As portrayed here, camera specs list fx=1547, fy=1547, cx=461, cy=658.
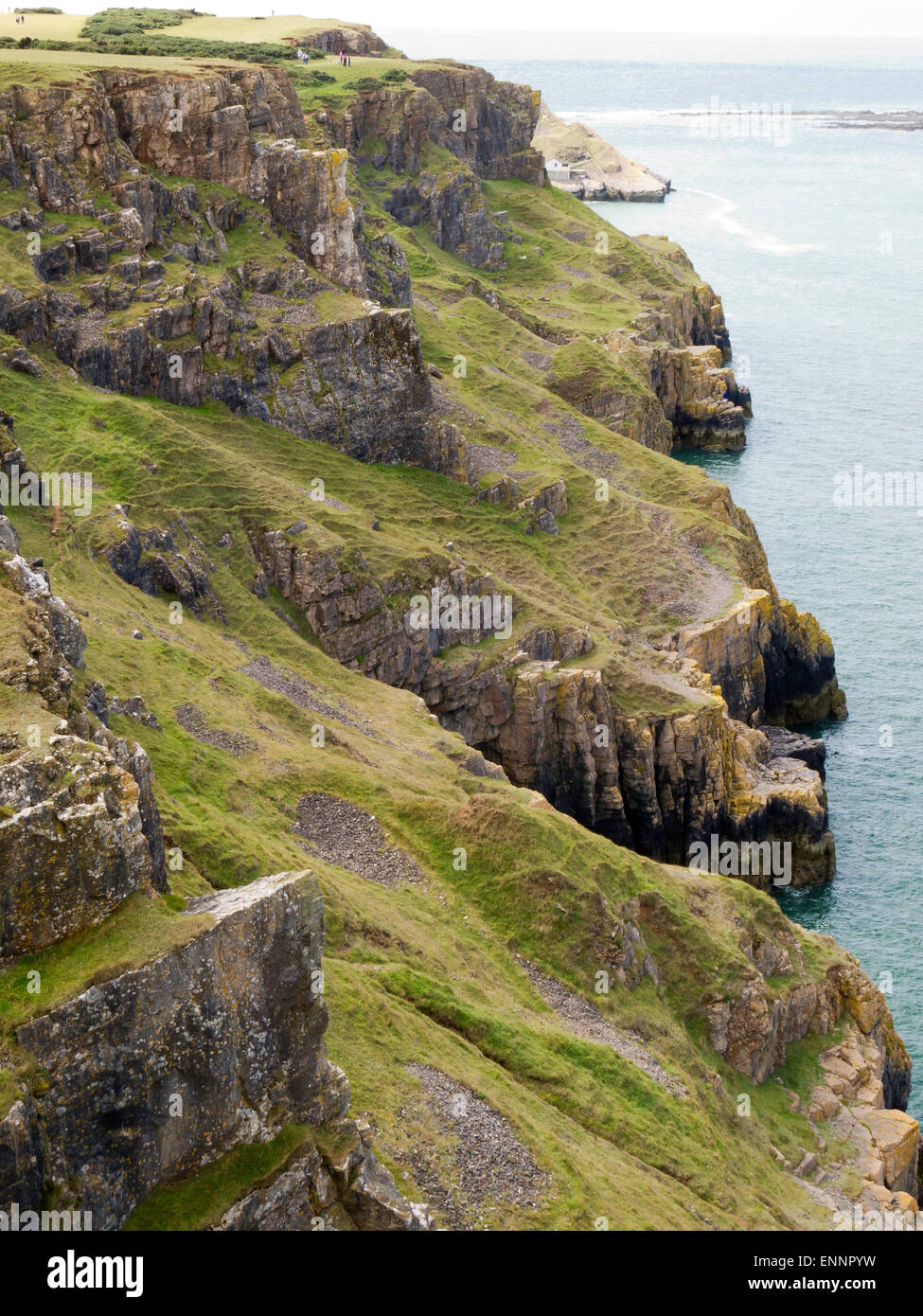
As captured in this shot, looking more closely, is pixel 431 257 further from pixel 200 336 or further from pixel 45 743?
pixel 45 743

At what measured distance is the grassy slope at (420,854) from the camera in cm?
5312

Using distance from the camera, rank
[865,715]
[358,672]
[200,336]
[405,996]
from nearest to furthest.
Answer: [405,996] < [358,672] < [200,336] < [865,715]

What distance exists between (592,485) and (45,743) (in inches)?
3619

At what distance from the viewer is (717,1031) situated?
69375 millimetres

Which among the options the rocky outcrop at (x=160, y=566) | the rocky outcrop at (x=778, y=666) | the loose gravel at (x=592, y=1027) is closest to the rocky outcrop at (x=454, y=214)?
the rocky outcrop at (x=778, y=666)

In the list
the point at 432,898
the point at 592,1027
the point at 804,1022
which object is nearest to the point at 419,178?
the point at 804,1022

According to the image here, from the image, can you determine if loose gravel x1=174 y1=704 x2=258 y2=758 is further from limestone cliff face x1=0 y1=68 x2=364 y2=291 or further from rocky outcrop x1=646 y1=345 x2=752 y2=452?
rocky outcrop x1=646 y1=345 x2=752 y2=452

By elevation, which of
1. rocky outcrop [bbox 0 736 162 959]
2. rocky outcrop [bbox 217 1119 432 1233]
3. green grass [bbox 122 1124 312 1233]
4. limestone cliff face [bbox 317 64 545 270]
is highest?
A: limestone cliff face [bbox 317 64 545 270]

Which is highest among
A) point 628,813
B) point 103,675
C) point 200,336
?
point 200,336

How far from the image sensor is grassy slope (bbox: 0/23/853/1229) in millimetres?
53125

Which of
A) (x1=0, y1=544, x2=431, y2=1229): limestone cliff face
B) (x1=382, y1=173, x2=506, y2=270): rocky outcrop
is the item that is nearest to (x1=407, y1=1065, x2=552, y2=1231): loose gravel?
(x1=0, y1=544, x2=431, y2=1229): limestone cliff face

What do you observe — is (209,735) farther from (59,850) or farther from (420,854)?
(59,850)

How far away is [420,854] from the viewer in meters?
69.8
